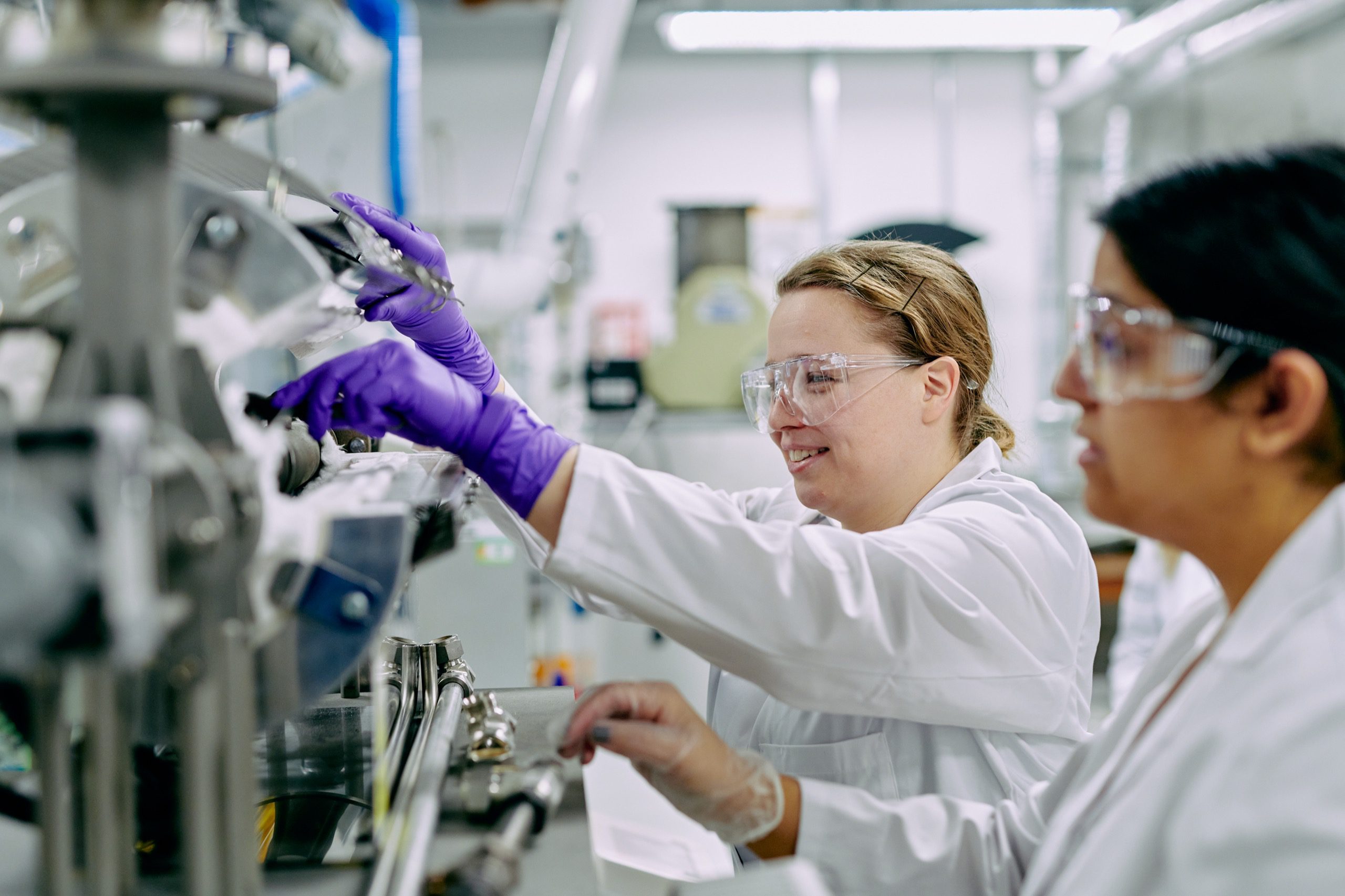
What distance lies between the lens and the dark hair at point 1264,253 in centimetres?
69

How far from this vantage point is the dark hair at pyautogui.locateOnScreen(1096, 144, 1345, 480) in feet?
2.26

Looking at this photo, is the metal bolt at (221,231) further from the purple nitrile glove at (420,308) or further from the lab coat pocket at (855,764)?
the lab coat pocket at (855,764)

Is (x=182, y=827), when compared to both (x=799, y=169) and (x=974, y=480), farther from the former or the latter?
(x=799, y=169)

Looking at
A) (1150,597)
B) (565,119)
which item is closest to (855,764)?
(1150,597)

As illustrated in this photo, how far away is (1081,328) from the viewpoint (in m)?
0.81

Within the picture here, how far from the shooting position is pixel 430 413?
0.82 m

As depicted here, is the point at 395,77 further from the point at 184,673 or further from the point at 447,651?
the point at 184,673

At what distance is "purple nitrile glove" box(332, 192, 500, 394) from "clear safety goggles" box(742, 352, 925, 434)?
1.20 ft

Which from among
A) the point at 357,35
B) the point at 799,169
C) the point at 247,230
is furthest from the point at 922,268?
the point at 799,169

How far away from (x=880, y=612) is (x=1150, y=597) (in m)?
2.12

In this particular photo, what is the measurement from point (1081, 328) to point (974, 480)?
0.35 m

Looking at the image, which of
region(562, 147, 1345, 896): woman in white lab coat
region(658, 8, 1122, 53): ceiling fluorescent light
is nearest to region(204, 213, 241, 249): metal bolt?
region(562, 147, 1345, 896): woman in white lab coat

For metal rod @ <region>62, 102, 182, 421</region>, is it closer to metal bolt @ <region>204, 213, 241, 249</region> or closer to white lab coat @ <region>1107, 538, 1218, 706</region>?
metal bolt @ <region>204, 213, 241, 249</region>

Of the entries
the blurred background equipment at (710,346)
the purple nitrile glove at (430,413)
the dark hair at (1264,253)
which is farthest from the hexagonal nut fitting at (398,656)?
the blurred background equipment at (710,346)
